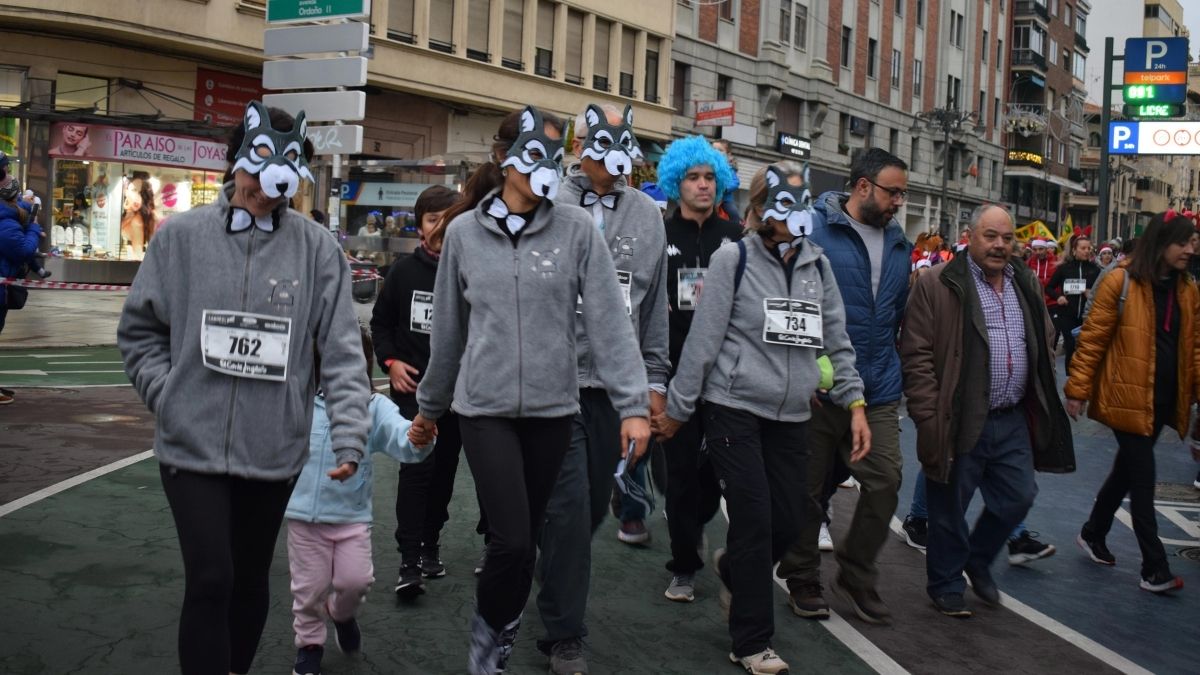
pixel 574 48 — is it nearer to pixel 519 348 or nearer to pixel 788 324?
pixel 788 324

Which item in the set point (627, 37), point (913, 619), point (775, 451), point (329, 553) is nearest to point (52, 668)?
point (329, 553)

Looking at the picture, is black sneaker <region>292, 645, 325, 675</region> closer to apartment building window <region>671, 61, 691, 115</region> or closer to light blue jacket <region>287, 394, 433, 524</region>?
light blue jacket <region>287, 394, 433, 524</region>

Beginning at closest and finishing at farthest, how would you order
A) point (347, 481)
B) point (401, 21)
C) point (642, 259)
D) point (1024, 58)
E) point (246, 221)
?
point (246, 221)
point (347, 481)
point (642, 259)
point (401, 21)
point (1024, 58)

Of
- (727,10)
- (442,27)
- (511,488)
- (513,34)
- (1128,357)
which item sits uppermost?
(727,10)

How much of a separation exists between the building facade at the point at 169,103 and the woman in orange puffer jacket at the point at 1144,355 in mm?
13449

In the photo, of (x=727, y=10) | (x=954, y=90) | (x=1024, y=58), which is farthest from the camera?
(x=1024, y=58)

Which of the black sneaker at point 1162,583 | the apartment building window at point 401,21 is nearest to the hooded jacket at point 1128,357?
the black sneaker at point 1162,583

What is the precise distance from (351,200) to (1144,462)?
1864 centimetres

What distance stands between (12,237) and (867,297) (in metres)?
8.34

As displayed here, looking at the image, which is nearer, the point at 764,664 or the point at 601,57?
the point at 764,664

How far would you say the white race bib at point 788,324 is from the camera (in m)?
5.18

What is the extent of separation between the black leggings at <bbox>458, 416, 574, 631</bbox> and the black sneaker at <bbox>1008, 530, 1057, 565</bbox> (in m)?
3.80

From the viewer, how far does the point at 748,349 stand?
17.0 feet

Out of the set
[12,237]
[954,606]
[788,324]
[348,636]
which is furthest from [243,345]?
[12,237]
